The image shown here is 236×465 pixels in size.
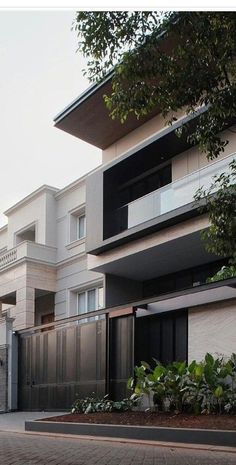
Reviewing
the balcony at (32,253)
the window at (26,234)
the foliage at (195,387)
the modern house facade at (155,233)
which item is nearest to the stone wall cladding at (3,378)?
the balcony at (32,253)

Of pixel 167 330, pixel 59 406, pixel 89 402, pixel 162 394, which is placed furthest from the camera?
pixel 59 406

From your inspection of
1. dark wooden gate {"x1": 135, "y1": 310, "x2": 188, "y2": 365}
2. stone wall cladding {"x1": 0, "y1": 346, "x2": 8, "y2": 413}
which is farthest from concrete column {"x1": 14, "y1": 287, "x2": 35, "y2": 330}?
dark wooden gate {"x1": 135, "y1": 310, "x2": 188, "y2": 365}

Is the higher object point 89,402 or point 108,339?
point 108,339

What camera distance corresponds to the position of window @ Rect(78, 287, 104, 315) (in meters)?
21.8

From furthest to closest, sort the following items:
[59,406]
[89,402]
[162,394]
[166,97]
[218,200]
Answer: [59,406]
[89,402]
[162,394]
[218,200]
[166,97]

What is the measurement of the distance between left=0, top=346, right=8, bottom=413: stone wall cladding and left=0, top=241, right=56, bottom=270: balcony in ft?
12.3

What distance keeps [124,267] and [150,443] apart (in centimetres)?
886

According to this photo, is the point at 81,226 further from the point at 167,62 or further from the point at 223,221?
→ the point at 167,62

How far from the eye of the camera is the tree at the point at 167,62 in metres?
8.09

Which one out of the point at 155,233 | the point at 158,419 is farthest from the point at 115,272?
the point at 158,419

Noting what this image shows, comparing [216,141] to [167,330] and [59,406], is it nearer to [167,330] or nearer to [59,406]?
[167,330]

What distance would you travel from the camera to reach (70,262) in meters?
23.2

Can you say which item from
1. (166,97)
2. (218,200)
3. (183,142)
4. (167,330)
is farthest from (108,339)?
(166,97)

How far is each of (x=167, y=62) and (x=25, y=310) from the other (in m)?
15.6
